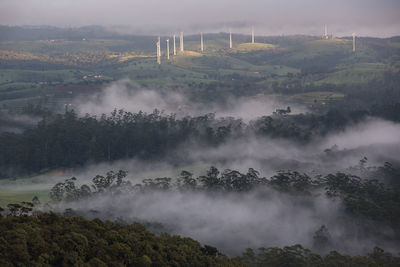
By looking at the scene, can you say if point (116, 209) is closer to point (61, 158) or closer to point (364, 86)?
point (61, 158)

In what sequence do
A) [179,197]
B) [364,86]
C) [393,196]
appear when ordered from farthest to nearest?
[364,86] → [179,197] → [393,196]

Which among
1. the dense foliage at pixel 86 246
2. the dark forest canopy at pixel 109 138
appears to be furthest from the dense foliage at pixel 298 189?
the dense foliage at pixel 86 246

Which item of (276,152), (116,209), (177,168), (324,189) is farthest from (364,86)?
(116,209)

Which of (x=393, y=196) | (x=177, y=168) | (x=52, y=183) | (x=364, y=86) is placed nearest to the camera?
(x=393, y=196)

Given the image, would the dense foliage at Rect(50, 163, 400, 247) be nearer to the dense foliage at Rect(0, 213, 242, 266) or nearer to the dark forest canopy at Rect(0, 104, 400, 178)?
the dark forest canopy at Rect(0, 104, 400, 178)

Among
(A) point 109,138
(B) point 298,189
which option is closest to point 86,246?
(B) point 298,189

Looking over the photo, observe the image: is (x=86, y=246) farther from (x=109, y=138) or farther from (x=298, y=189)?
(x=109, y=138)

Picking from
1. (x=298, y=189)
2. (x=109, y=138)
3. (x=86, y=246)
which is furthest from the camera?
(x=109, y=138)

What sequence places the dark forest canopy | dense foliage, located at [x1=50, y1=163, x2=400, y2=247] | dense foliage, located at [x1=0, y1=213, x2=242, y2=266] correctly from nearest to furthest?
dense foliage, located at [x1=0, y1=213, x2=242, y2=266] < dense foliage, located at [x1=50, y1=163, x2=400, y2=247] < the dark forest canopy

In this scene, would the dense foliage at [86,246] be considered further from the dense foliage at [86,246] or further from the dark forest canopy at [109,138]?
the dark forest canopy at [109,138]

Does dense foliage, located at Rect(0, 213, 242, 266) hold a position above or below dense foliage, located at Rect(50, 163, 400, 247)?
above

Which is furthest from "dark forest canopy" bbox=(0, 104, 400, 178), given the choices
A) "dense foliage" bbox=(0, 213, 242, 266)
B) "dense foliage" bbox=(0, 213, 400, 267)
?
"dense foliage" bbox=(0, 213, 242, 266)
